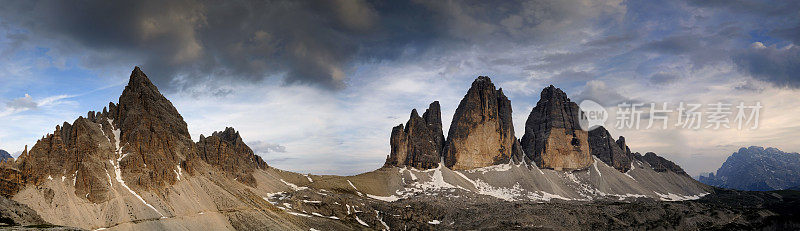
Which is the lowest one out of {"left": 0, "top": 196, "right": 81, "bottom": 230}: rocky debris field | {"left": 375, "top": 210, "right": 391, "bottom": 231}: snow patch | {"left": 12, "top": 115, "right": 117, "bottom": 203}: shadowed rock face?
{"left": 375, "top": 210, "right": 391, "bottom": 231}: snow patch

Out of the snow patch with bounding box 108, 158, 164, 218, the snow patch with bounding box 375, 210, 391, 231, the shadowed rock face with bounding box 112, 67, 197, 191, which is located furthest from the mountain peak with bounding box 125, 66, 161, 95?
the snow patch with bounding box 375, 210, 391, 231

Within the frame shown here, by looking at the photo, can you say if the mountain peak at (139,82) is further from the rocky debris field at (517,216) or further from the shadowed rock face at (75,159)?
the rocky debris field at (517,216)

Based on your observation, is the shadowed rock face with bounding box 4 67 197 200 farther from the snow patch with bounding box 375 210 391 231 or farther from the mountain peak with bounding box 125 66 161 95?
the snow patch with bounding box 375 210 391 231

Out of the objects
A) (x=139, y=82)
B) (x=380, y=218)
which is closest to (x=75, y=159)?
(x=139, y=82)

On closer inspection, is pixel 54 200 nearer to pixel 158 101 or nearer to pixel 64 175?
pixel 64 175

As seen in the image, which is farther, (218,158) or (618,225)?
(218,158)

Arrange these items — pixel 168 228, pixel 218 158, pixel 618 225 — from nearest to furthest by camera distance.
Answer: pixel 168 228
pixel 618 225
pixel 218 158

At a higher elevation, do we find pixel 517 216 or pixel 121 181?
pixel 121 181

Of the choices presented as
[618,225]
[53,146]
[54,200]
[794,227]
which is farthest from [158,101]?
[794,227]

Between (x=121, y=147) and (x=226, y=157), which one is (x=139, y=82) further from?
(x=226, y=157)

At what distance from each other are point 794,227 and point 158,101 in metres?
261

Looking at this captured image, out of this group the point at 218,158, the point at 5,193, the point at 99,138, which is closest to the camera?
the point at 5,193

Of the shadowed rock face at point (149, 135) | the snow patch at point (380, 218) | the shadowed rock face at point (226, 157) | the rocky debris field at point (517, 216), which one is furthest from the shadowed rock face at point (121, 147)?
the snow patch at point (380, 218)

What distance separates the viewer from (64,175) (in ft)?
392
